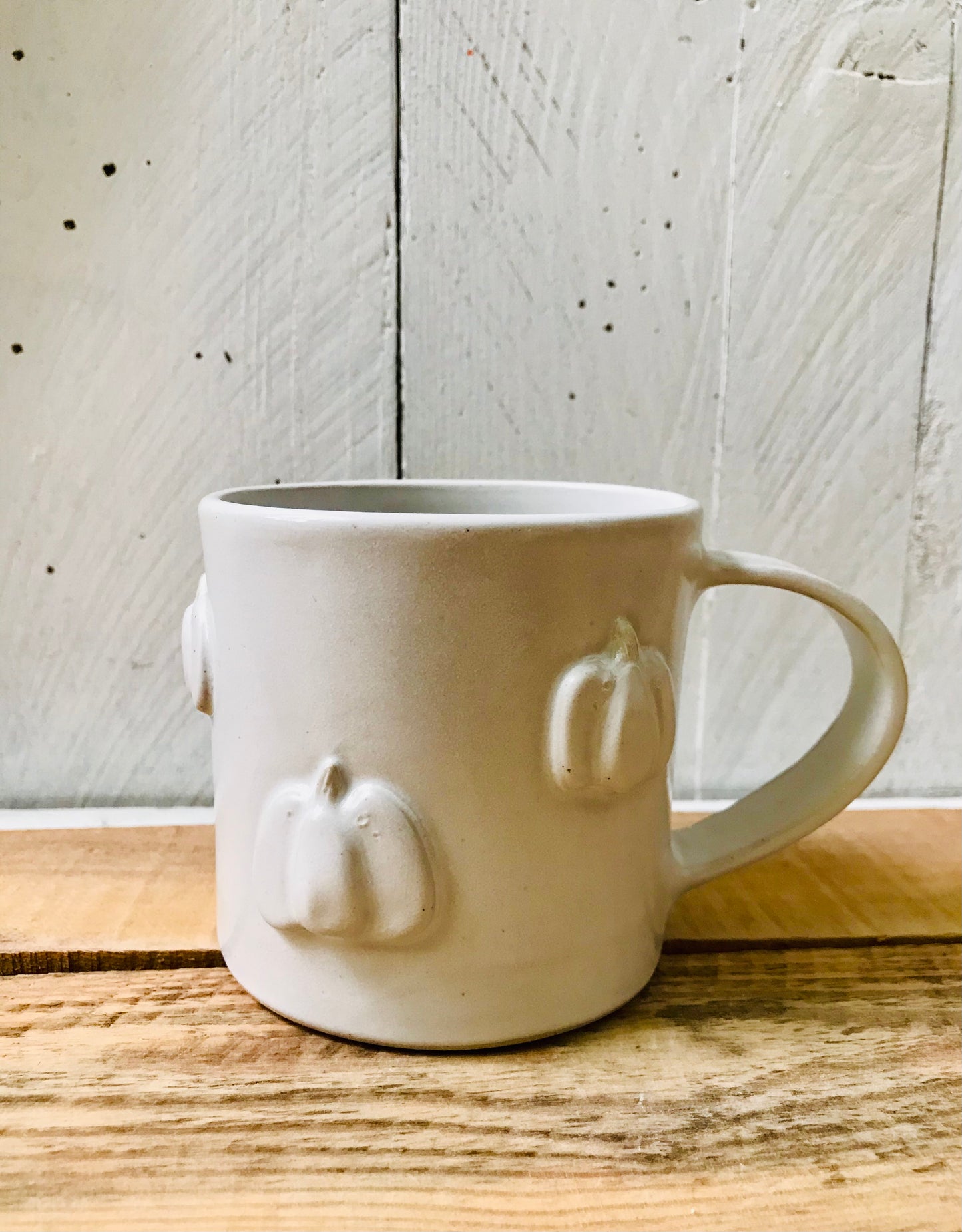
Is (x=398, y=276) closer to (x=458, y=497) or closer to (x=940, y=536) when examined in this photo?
(x=458, y=497)

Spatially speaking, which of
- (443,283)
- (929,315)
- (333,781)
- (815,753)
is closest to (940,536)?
(929,315)

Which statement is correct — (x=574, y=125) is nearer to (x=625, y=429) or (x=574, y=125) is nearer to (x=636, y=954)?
(x=625, y=429)

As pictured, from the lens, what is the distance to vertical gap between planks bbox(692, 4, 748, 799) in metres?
0.57

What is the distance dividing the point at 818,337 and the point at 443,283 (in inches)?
8.6

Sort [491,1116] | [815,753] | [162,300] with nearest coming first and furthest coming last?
[491,1116], [815,753], [162,300]

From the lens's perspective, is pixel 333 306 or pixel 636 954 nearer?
pixel 636 954

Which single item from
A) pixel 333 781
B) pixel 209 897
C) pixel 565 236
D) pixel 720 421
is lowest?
pixel 209 897

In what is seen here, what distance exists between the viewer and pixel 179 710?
615 millimetres

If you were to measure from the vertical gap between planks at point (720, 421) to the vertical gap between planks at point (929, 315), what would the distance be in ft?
0.38

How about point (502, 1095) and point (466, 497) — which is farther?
point (466, 497)

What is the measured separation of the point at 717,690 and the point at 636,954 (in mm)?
253

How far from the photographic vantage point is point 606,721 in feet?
1.19

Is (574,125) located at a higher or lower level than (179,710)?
higher

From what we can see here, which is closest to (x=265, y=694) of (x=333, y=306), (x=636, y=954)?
(x=636, y=954)
